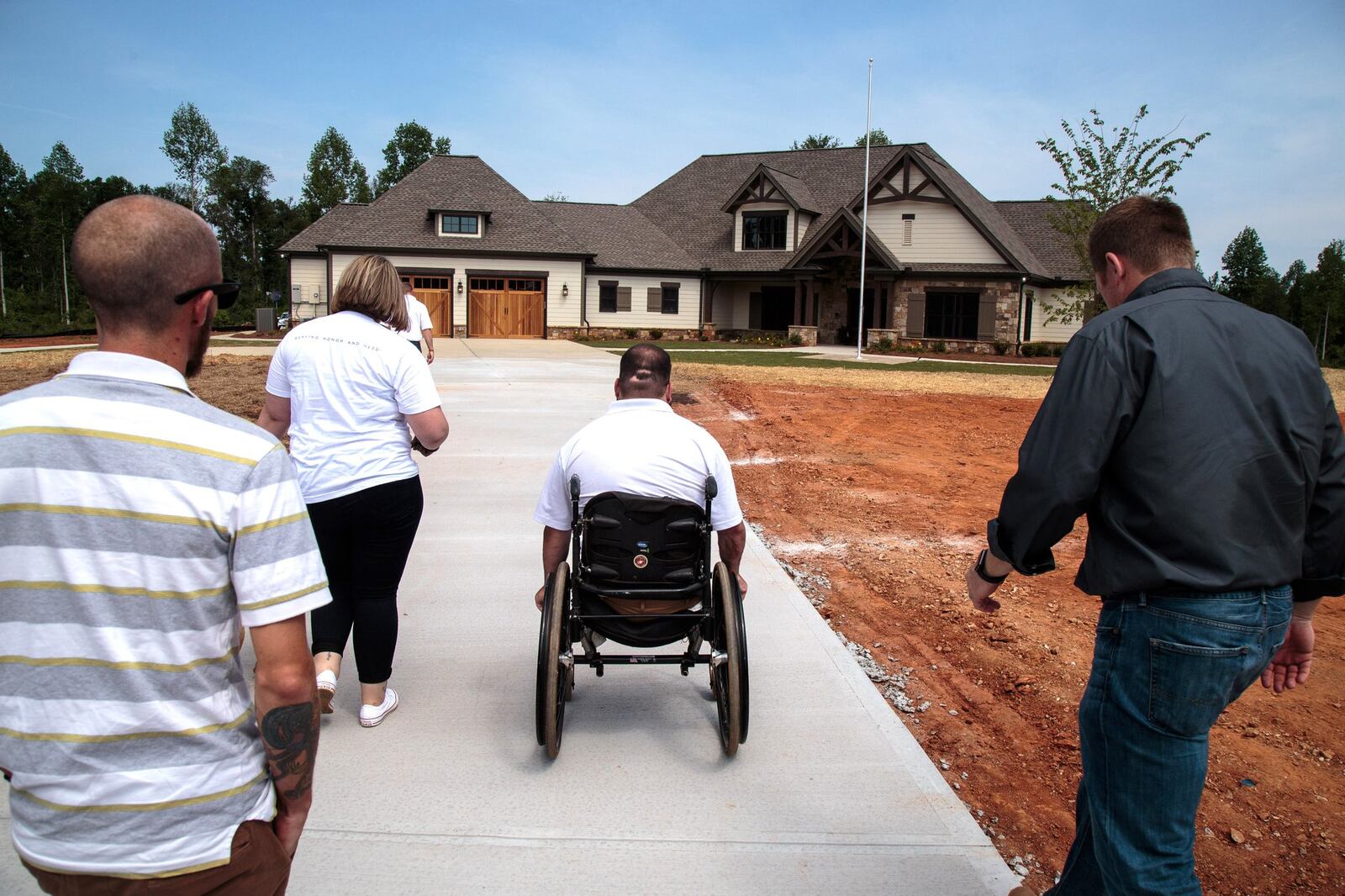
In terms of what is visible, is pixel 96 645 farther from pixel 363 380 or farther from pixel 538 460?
pixel 538 460

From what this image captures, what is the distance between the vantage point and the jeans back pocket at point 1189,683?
2074 mm

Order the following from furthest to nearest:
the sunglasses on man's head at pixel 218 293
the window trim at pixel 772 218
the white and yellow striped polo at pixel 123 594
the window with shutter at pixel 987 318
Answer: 1. the window trim at pixel 772 218
2. the window with shutter at pixel 987 318
3. the sunglasses on man's head at pixel 218 293
4. the white and yellow striped polo at pixel 123 594

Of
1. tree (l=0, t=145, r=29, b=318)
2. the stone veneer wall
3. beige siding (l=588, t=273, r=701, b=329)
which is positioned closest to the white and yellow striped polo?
the stone veneer wall

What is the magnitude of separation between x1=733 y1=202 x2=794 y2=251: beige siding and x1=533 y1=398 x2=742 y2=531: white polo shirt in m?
37.4

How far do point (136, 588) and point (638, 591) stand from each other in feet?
6.84

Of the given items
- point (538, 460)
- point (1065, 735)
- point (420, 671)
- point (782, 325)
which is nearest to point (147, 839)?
point (420, 671)

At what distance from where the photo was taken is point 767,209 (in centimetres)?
4016

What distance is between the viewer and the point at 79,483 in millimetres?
1536

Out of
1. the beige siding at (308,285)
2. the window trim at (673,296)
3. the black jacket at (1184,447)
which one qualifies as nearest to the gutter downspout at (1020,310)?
the window trim at (673,296)

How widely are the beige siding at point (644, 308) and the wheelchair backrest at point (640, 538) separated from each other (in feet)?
120

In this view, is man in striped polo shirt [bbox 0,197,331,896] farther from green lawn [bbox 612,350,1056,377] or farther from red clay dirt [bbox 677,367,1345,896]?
green lawn [bbox 612,350,1056,377]

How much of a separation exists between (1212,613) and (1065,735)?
250cm

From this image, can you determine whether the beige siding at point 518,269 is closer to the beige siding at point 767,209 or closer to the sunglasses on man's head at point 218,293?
the beige siding at point 767,209

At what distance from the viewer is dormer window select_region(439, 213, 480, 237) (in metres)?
37.6
